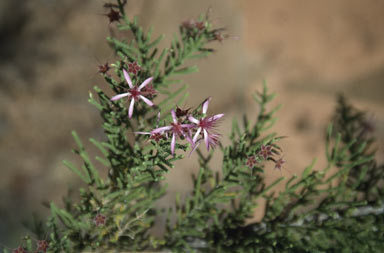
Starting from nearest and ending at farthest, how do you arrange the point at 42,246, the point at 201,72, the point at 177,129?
the point at 177,129, the point at 42,246, the point at 201,72

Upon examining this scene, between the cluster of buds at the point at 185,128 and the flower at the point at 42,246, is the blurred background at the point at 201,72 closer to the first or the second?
the flower at the point at 42,246

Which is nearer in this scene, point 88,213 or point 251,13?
point 88,213

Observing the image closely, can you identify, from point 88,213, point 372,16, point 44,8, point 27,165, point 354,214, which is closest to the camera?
point 88,213

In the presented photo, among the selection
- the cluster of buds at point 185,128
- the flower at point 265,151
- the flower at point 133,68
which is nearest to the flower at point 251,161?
the flower at point 265,151

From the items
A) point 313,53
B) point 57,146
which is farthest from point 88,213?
point 313,53

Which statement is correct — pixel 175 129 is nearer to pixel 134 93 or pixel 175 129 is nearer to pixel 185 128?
pixel 185 128

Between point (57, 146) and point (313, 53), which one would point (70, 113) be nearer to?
point (57, 146)

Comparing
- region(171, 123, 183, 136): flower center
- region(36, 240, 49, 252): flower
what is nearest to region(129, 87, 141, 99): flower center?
region(171, 123, 183, 136): flower center

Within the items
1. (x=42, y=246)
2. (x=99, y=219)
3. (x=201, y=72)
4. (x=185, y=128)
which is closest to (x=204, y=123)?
(x=185, y=128)
